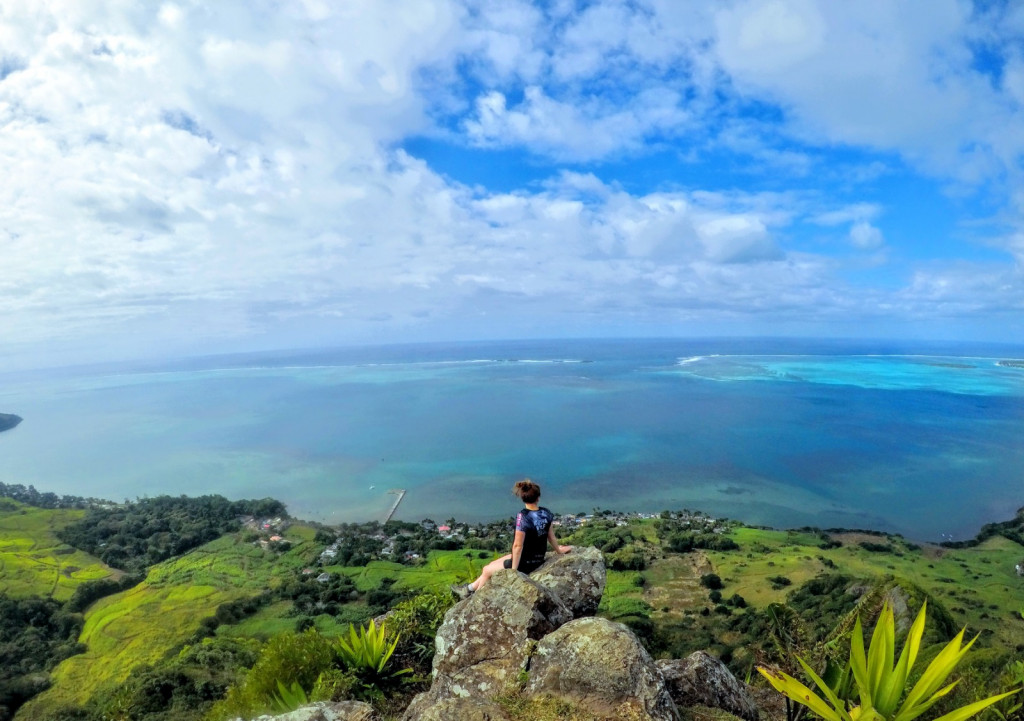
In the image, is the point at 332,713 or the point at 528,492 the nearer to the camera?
the point at 332,713

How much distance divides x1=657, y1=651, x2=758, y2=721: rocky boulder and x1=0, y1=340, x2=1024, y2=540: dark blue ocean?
55.4 meters

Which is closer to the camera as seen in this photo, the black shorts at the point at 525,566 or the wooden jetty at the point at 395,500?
the black shorts at the point at 525,566

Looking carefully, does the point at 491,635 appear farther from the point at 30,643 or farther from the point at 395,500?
the point at 395,500

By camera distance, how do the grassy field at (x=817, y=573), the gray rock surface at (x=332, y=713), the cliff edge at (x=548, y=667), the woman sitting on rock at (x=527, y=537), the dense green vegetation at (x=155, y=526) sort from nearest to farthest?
the cliff edge at (x=548, y=667)
the gray rock surface at (x=332, y=713)
the woman sitting on rock at (x=527, y=537)
the grassy field at (x=817, y=573)
the dense green vegetation at (x=155, y=526)

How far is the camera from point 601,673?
5.03 metres

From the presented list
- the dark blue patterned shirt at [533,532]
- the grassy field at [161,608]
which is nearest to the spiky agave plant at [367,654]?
the dark blue patterned shirt at [533,532]

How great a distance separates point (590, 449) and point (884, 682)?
279 feet

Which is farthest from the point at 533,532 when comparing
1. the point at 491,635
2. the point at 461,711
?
the point at 461,711

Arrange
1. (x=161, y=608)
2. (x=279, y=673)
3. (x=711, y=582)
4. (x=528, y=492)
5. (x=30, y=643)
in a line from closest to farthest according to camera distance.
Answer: (x=279, y=673) < (x=528, y=492) < (x=711, y=582) < (x=30, y=643) < (x=161, y=608)

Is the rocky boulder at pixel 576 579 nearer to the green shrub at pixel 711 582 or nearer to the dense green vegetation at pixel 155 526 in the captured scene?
the green shrub at pixel 711 582

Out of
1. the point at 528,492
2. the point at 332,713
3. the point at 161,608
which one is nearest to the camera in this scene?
the point at 332,713

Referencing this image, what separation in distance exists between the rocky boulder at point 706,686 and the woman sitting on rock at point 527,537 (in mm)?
2115

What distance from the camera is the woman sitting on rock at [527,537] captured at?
7180mm

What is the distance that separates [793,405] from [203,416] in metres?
150
